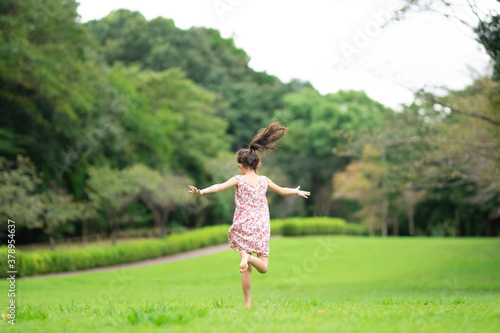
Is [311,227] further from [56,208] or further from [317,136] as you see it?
[56,208]

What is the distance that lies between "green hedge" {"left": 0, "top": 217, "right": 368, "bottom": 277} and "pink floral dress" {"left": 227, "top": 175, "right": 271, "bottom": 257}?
16.0m

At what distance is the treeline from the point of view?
64.2 feet

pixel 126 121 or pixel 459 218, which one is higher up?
pixel 126 121

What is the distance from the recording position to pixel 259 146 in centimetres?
618

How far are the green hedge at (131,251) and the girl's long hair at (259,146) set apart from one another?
1602 cm

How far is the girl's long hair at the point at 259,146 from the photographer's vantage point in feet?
20.0

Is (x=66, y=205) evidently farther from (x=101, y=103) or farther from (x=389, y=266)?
(x=389, y=266)

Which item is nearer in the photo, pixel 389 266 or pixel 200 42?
pixel 389 266

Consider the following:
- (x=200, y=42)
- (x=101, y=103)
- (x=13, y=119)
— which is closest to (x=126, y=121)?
(x=101, y=103)

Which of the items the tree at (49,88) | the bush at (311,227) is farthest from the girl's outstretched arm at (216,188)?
the bush at (311,227)

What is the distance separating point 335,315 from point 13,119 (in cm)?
2490

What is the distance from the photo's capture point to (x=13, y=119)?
84.2 ft

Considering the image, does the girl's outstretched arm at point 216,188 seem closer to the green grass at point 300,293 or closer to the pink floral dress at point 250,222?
the pink floral dress at point 250,222

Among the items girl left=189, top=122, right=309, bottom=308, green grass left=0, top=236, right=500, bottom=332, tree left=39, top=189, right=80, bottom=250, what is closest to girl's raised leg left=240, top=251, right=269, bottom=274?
girl left=189, top=122, right=309, bottom=308
